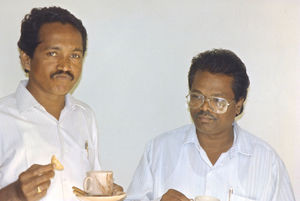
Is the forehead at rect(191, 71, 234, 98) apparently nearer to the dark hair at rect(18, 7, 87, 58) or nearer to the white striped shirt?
the white striped shirt

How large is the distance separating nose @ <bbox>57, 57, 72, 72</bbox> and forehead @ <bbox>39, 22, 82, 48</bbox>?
87mm

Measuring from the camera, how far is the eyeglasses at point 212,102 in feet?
7.07

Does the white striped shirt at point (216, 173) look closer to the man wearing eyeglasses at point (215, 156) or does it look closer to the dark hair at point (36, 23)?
the man wearing eyeglasses at point (215, 156)

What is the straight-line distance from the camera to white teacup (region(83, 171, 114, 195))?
1.84 m

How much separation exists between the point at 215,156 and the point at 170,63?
2.90 feet

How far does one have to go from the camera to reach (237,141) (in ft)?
7.50

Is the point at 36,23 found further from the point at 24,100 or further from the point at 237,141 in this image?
the point at 237,141

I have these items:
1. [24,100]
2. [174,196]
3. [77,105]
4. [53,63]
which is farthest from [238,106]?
[24,100]

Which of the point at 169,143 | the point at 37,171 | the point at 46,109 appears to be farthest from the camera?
the point at 169,143

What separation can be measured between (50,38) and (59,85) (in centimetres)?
24

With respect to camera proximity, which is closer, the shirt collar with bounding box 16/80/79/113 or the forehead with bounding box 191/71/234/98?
the shirt collar with bounding box 16/80/79/113

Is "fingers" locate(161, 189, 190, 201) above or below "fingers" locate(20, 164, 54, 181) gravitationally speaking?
below

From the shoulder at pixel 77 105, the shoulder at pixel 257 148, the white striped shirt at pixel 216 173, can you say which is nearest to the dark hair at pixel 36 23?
the shoulder at pixel 77 105

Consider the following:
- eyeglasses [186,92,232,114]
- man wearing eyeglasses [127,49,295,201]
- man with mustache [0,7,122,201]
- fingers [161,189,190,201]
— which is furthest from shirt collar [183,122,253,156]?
man with mustache [0,7,122,201]
